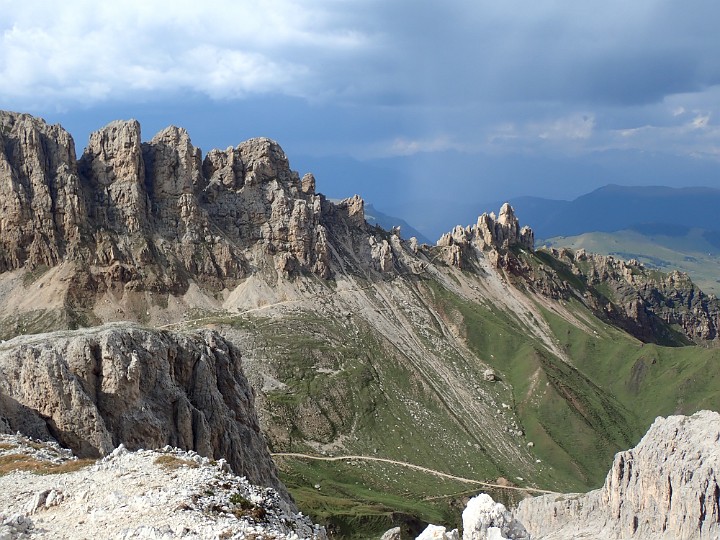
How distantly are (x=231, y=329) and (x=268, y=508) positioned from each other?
157 metres

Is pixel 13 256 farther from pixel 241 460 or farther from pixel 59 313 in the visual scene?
pixel 241 460

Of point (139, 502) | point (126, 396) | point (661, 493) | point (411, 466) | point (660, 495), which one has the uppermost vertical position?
point (126, 396)

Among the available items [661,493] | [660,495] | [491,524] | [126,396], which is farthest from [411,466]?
[491,524]

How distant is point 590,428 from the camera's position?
19712 centimetres

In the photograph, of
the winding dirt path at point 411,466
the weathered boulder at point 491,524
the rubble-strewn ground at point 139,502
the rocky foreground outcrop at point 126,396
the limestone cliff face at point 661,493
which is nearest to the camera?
the rubble-strewn ground at point 139,502

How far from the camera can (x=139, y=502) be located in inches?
1348

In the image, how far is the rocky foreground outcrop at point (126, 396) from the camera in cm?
5556

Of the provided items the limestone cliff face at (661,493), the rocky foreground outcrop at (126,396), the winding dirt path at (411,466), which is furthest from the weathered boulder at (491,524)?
the winding dirt path at (411,466)

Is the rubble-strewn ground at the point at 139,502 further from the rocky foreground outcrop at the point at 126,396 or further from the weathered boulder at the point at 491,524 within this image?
the rocky foreground outcrop at the point at 126,396

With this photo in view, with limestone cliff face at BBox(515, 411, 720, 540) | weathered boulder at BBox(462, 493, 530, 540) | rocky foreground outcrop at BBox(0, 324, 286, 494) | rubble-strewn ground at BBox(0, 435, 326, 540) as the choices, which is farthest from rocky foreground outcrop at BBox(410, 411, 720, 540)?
weathered boulder at BBox(462, 493, 530, 540)

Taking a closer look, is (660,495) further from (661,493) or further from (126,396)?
(126,396)

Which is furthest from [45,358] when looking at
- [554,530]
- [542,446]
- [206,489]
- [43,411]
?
[542,446]

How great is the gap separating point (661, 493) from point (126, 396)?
53.3 metres

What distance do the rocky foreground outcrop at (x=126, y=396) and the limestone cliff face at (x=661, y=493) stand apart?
3586 centimetres
